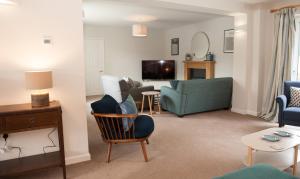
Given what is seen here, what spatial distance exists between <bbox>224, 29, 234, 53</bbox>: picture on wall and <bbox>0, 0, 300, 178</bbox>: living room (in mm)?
884

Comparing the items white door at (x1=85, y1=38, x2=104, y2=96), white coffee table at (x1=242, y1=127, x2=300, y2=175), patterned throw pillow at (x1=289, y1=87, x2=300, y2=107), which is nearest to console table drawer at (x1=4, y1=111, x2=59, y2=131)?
white coffee table at (x1=242, y1=127, x2=300, y2=175)

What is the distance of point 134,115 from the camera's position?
283 cm

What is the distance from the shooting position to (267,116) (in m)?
4.84

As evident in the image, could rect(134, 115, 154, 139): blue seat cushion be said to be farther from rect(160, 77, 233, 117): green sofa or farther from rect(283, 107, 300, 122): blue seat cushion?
rect(283, 107, 300, 122): blue seat cushion

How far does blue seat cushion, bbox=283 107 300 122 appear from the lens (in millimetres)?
3672

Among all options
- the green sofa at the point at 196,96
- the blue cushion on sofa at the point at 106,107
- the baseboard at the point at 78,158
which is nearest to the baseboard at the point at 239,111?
the green sofa at the point at 196,96

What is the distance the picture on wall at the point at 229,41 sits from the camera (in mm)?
6156

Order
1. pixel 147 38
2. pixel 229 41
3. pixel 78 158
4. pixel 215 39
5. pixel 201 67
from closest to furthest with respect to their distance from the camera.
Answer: pixel 78 158, pixel 229 41, pixel 215 39, pixel 201 67, pixel 147 38

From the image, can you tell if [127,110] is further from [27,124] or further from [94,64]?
[94,64]

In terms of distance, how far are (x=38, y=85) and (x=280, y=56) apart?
4567 mm

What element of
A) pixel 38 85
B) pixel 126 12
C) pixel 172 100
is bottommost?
pixel 172 100

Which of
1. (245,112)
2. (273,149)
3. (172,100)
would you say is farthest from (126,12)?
(273,149)

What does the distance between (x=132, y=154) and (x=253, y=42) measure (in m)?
3.83

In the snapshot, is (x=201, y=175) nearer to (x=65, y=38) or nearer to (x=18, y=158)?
(x=18, y=158)
